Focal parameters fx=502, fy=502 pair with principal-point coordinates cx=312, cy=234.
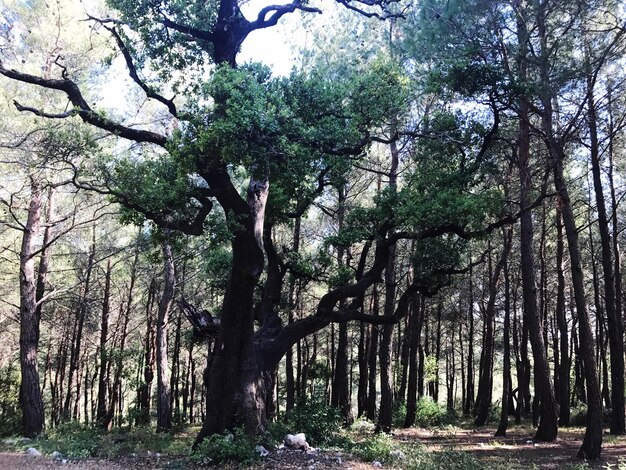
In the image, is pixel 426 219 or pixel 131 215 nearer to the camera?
pixel 131 215

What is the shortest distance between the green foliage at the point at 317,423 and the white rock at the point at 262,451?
2.70m

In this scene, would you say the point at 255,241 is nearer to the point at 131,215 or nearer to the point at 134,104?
the point at 131,215

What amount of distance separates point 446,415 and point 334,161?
1669 cm

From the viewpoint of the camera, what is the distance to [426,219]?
9.82 meters

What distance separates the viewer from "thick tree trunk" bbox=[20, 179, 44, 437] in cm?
1250

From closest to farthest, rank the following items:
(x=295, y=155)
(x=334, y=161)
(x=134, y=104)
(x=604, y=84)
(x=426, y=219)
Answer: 1. (x=295, y=155)
2. (x=334, y=161)
3. (x=426, y=219)
4. (x=604, y=84)
5. (x=134, y=104)

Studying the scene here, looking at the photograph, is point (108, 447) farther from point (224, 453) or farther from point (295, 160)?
point (295, 160)

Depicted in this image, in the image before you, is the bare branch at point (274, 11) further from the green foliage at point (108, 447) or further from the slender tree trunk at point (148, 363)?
the slender tree trunk at point (148, 363)

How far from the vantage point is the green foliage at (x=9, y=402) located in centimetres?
1631

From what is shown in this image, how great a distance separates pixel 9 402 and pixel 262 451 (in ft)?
57.7

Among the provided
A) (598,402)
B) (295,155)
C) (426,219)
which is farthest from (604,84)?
(295,155)

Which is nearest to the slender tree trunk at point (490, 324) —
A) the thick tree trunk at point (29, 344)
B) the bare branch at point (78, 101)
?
the bare branch at point (78, 101)

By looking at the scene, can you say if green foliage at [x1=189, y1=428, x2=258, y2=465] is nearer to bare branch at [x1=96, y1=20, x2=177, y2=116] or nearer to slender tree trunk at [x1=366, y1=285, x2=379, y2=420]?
bare branch at [x1=96, y1=20, x2=177, y2=116]

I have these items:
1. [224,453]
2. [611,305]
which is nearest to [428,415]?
[611,305]
